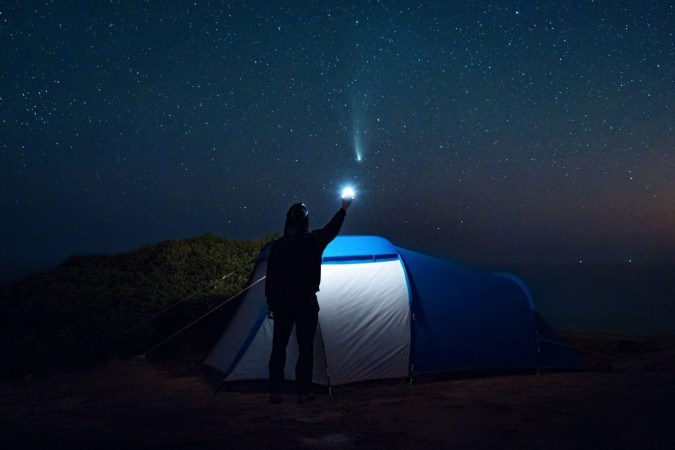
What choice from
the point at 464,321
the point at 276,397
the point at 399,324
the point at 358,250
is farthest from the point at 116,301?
the point at 464,321

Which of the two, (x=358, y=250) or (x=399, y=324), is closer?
(x=399, y=324)

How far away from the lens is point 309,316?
24.9 feet

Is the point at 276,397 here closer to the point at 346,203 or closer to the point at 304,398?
the point at 304,398

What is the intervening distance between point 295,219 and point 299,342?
1605 millimetres

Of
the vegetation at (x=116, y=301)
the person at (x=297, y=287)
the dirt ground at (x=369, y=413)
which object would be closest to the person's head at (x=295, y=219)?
the person at (x=297, y=287)

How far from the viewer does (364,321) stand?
8.59 metres

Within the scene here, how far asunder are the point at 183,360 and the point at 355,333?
435cm

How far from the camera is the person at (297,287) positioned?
7.52 meters

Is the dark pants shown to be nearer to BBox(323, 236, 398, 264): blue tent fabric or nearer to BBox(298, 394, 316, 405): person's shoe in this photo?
BBox(298, 394, 316, 405): person's shoe

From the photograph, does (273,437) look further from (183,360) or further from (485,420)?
(183,360)

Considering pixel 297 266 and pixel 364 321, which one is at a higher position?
pixel 297 266

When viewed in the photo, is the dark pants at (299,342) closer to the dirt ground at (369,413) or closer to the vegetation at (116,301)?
the dirt ground at (369,413)

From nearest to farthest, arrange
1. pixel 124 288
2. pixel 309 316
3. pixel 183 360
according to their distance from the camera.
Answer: pixel 309 316 → pixel 183 360 → pixel 124 288

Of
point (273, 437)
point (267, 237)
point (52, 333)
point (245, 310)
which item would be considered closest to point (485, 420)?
point (273, 437)
